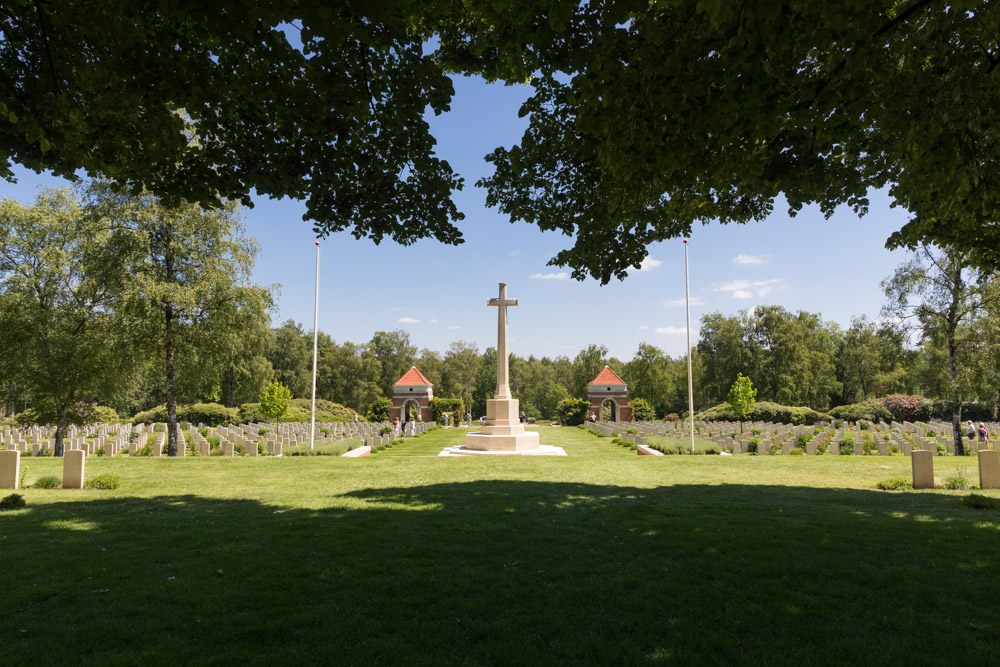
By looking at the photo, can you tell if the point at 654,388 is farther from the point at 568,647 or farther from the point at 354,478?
the point at 568,647

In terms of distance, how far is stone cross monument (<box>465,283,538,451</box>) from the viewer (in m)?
20.9

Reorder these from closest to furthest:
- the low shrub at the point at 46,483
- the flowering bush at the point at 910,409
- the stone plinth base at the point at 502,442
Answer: the low shrub at the point at 46,483 < the stone plinth base at the point at 502,442 < the flowering bush at the point at 910,409

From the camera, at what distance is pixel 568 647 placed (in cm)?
365

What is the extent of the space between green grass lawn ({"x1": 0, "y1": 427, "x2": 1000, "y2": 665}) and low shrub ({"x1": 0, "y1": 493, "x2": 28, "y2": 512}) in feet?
1.26

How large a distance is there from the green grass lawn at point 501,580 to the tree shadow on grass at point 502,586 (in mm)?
21

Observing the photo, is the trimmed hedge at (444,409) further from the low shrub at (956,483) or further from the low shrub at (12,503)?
the low shrub at (12,503)

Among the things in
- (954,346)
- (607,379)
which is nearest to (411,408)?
(607,379)

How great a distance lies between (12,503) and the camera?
28.3ft

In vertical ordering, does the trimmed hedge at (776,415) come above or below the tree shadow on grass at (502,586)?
below

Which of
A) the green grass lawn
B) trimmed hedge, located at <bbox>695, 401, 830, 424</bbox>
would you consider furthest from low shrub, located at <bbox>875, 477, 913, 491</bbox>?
trimmed hedge, located at <bbox>695, 401, 830, 424</bbox>

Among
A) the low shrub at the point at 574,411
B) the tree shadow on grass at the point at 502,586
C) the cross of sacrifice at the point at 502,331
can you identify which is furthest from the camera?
the low shrub at the point at 574,411

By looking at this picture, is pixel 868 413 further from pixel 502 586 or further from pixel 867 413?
pixel 502 586

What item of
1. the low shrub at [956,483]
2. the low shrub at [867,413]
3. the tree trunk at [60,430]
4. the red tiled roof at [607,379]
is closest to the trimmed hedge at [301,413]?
the tree trunk at [60,430]

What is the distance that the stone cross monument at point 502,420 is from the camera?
20922 mm
